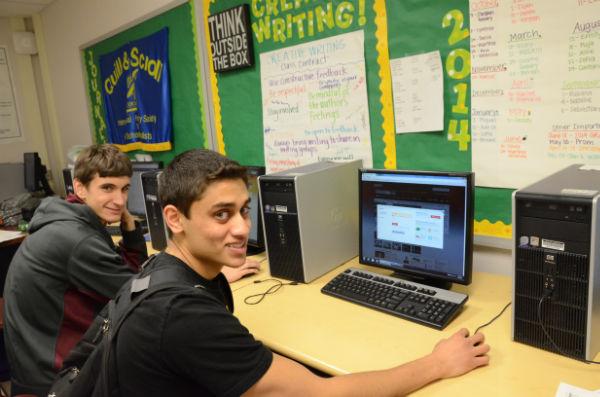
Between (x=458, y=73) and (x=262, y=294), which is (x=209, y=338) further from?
(x=458, y=73)

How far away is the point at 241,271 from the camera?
5.86ft

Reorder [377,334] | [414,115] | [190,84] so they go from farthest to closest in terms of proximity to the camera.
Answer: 1. [190,84]
2. [414,115]
3. [377,334]

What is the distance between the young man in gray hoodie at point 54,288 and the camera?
4.90 ft

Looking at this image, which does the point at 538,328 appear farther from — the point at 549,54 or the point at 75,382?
the point at 75,382

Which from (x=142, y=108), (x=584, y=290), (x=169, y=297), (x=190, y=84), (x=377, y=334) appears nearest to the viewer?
(x=169, y=297)

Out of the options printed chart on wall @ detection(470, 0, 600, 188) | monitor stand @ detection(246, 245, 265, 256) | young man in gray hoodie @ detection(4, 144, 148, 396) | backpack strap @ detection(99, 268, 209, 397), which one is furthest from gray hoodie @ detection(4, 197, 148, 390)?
printed chart on wall @ detection(470, 0, 600, 188)

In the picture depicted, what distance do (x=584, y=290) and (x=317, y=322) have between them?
697 mm

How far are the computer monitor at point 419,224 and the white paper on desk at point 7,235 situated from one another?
2.66m

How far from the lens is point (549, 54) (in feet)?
4.41

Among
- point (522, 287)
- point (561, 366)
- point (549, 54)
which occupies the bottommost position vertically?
point (561, 366)

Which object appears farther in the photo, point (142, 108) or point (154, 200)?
point (142, 108)

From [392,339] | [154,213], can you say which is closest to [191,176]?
[392,339]

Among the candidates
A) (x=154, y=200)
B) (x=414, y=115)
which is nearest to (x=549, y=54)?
(x=414, y=115)

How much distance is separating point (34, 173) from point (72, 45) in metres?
1.19
